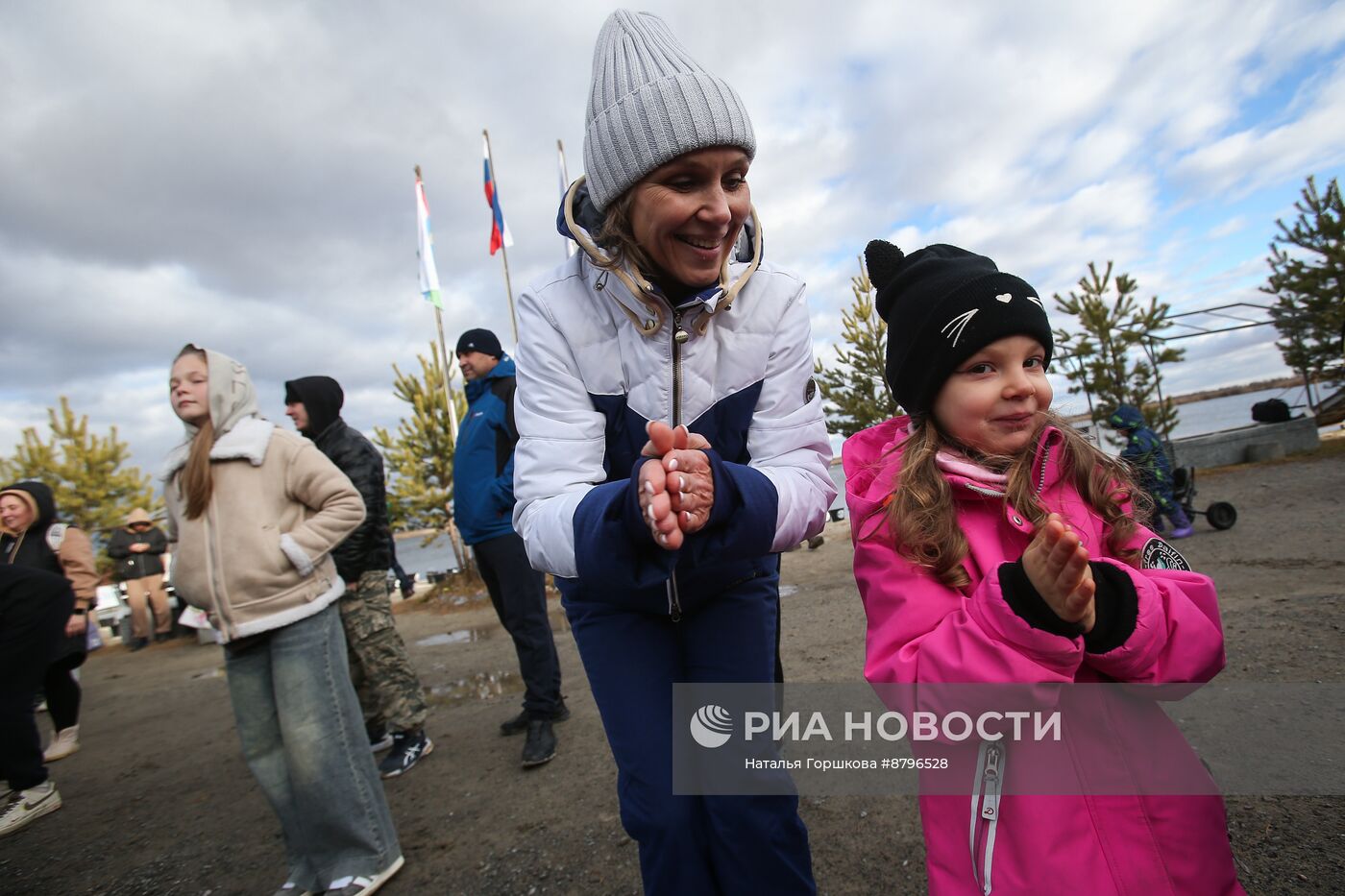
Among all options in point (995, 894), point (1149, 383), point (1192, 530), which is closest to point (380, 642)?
point (995, 894)

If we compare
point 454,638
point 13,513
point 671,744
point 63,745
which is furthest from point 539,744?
point 454,638

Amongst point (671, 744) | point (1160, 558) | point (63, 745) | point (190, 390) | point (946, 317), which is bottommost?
point (63, 745)

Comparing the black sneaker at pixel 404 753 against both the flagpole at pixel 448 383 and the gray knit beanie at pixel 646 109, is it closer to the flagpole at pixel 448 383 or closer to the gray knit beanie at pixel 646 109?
the gray knit beanie at pixel 646 109

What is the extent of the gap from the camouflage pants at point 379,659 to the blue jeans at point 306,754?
4.28ft

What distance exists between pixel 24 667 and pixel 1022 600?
5121 mm

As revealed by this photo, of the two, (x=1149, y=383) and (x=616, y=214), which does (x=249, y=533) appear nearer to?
(x=616, y=214)

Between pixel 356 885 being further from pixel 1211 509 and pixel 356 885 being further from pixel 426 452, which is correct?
pixel 426 452

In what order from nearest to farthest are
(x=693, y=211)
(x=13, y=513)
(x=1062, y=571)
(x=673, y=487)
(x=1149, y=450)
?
1. (x=1062, y=571)
2. (x=673, y=487)
3. (x=693, y=211)
4. (x=13, y=513)
5. (x=1149, y=450)

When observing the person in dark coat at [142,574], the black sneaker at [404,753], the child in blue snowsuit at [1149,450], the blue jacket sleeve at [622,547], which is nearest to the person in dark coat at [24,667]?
the black sneaker at [404,753]

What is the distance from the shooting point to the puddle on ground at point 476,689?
18.3 ft

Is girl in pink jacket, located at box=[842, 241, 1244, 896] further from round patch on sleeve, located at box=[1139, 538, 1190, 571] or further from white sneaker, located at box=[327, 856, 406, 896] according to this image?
white sneaker, located at box=[327, 856, 406, 896]

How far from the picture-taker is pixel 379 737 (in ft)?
14.9

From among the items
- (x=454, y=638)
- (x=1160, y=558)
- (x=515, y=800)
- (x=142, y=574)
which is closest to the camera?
(x=1160, y=558)

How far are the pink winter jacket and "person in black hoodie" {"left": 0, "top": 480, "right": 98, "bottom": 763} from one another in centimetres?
624
